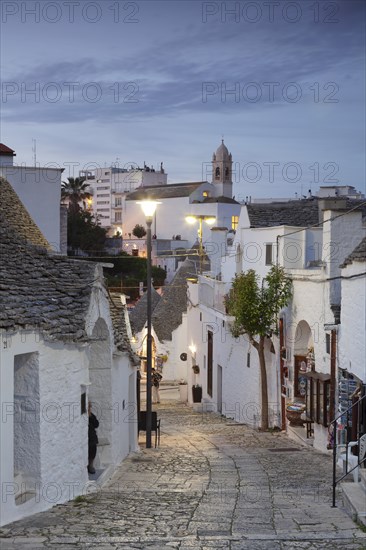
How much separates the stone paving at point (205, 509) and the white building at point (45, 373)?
412mm

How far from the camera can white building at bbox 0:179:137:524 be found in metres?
10.5

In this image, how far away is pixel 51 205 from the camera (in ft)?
94.2

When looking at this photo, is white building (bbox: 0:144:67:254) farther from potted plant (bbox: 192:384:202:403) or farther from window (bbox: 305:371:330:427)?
window (bbox: 305:371:330:427)

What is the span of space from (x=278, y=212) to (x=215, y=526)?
17.3 m

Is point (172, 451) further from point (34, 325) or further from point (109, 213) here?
point (109, 213)

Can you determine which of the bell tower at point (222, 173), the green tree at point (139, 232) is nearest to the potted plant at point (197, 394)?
the green tree at point (139, 232)

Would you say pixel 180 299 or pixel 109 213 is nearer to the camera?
pixel 180 299

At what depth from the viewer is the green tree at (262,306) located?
2161 cm

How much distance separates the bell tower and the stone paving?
82291 mm

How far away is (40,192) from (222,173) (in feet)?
239

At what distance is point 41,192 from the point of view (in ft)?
93.9

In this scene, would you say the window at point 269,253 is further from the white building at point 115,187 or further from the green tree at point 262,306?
the white building at point 115,187

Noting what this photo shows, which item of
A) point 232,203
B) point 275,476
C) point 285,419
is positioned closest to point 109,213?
point 232,203

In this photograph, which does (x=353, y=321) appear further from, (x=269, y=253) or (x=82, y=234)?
(x=82, y=234)
